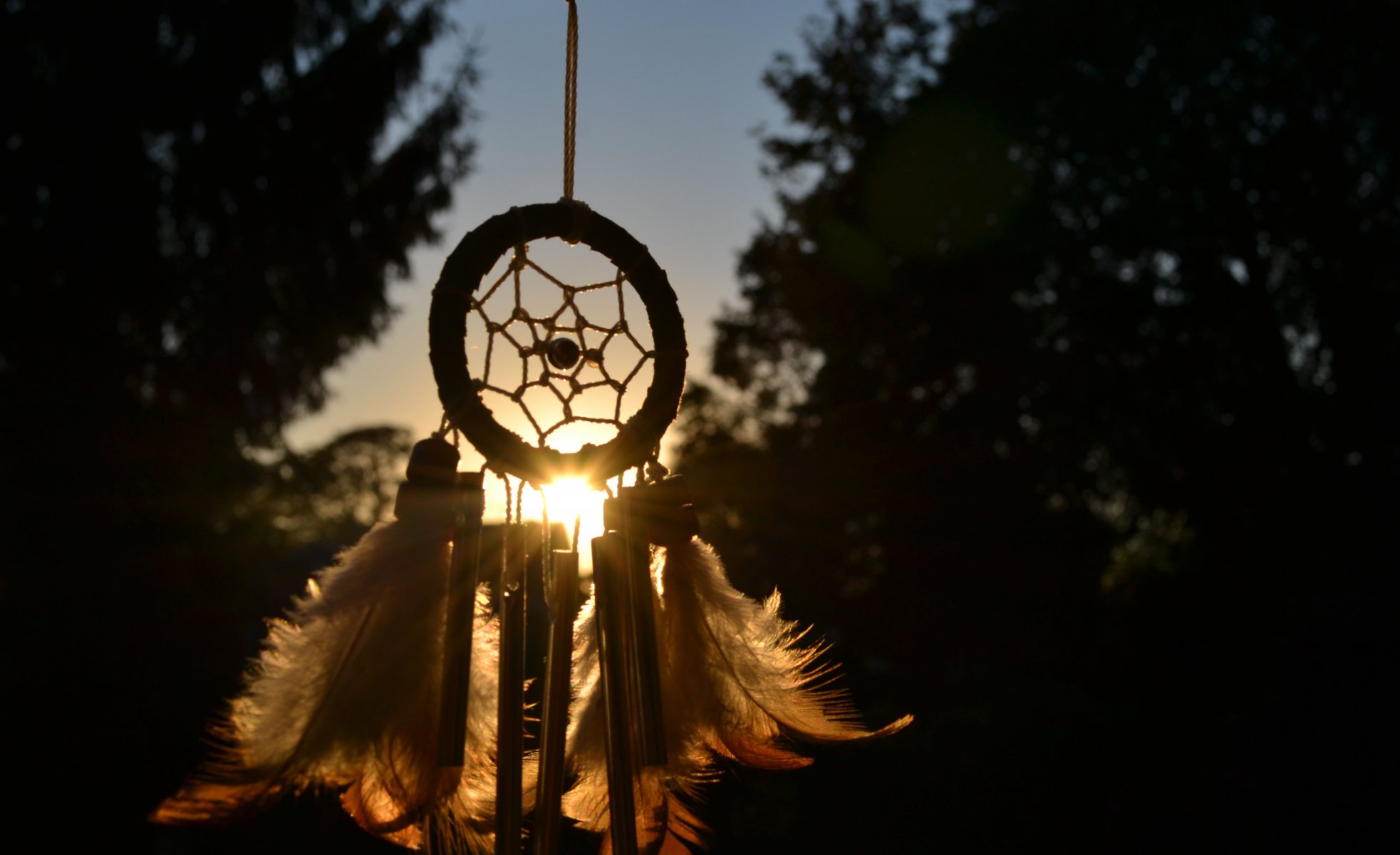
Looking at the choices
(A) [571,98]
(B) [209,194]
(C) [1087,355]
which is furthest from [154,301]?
(C) [1087,355]

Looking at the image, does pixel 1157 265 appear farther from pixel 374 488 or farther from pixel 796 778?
pixel 374 488

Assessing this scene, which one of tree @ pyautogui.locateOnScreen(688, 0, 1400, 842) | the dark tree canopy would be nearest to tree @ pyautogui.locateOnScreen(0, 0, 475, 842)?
the dark tree canopy

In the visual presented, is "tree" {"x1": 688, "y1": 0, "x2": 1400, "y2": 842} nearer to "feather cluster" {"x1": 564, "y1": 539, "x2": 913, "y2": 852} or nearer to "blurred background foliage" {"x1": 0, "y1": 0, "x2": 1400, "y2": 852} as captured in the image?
"blurred background foliage" {"x1": 0, "y1": 0, "x2": 1400, "y2": 852}

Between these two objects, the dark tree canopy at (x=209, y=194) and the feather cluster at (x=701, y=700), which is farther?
the dark tree canopy at (x=209, y=194)

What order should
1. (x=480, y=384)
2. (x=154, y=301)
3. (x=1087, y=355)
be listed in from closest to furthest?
1. (x=480, y=384)
2. (x=154, y=301)
3. (x=1087, y=355)

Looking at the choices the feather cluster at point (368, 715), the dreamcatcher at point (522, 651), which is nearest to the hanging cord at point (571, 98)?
the dreamcatcher at point (522, 651)

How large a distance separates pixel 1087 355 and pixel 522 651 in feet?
38.6

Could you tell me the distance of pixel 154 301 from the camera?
8484mm

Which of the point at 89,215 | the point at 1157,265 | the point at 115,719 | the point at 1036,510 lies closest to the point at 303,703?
the point at 115,719

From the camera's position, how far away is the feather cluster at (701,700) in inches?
64.4

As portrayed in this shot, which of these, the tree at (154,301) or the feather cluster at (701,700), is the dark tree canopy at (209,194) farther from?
the feather cluster at (701,700)

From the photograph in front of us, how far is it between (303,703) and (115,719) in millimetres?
7136

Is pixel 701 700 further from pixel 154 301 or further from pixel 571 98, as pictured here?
pixel 154 301

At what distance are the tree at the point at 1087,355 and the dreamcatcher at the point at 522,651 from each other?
29.8 ft
